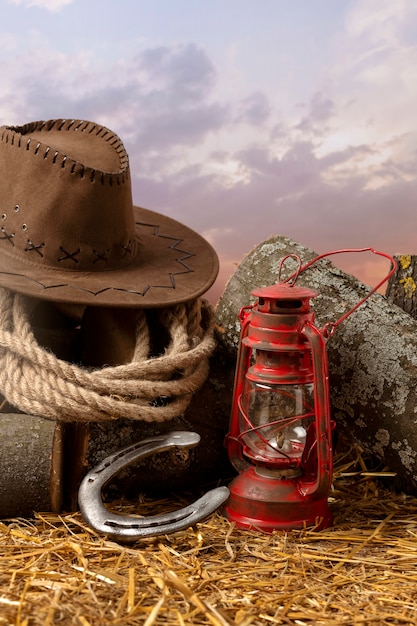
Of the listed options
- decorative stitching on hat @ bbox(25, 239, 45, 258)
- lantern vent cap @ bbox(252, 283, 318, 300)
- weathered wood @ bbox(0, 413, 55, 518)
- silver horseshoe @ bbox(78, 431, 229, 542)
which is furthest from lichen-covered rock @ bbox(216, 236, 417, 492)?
weathered wood @ bbox(0, 413, 55, 518)

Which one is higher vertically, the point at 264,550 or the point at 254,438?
the point at 254,438

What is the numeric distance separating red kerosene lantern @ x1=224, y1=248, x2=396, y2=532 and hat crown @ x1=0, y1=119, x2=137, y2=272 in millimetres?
516

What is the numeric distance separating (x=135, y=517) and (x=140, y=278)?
2.45 feet

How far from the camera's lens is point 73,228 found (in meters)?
2.29

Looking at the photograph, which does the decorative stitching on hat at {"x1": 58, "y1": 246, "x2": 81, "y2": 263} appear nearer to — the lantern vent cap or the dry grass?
the lantern vent cap

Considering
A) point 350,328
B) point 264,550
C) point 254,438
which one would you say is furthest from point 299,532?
point 350,328

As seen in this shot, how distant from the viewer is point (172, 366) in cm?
218

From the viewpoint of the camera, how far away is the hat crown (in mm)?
2262

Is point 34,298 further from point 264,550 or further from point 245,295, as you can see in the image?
point 264,550

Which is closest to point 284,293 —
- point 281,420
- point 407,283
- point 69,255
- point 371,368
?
point 281,420

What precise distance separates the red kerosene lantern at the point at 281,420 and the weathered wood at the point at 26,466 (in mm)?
548

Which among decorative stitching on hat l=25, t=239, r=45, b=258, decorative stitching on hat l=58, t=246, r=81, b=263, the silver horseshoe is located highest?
decorative stitching on hat l=25, t=239, r=45, b=258

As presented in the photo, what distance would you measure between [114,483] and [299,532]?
23.3 inches

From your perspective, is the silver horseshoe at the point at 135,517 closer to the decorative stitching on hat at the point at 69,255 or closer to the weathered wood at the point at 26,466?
the weathered wood at the point at 26,466
